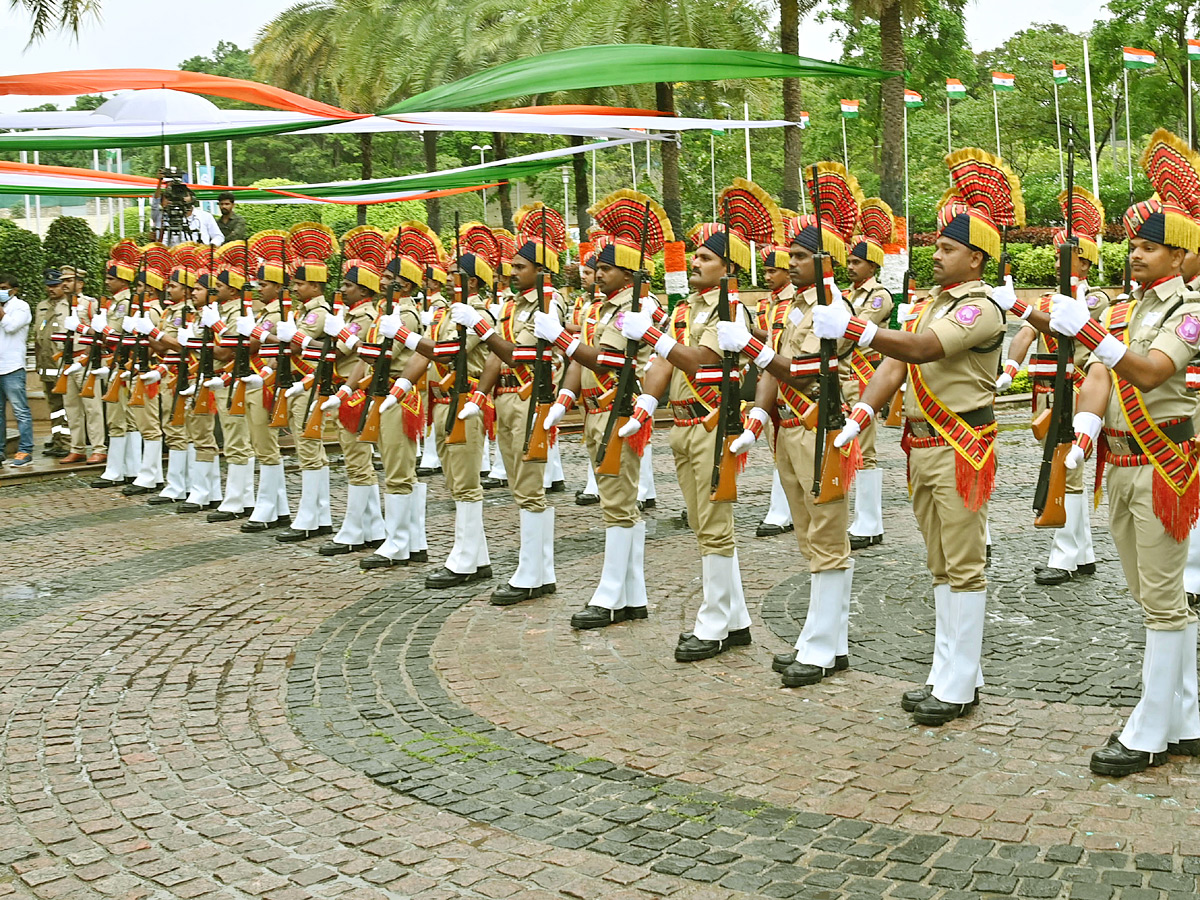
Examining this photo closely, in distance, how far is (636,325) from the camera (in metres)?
7.23

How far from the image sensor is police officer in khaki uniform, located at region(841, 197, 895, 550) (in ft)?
31.9

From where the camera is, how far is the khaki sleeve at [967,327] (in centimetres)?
594

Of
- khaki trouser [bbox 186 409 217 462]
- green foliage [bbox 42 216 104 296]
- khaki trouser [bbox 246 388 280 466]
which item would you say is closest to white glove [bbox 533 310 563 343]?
khaki trouser [bbox 246 388 280 466]

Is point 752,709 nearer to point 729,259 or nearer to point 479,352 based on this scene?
point 729,259

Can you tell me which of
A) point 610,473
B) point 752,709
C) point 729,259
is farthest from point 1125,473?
point 610,473

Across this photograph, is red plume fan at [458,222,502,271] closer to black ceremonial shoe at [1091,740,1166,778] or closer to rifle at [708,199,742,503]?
rifle at [708,199,742,503]

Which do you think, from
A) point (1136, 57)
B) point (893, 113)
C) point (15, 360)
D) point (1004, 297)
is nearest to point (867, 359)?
point (1004, 297)

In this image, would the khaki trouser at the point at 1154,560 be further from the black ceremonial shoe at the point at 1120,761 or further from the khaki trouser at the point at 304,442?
the khaki trouser at the point at 304,442

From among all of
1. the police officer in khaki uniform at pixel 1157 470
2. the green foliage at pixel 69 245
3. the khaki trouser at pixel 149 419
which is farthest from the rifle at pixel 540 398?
the green foliage at pixel 69 245

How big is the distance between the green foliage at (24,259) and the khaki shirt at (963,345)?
17.2m

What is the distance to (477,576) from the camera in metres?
9.48

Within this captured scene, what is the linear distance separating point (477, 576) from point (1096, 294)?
489cm

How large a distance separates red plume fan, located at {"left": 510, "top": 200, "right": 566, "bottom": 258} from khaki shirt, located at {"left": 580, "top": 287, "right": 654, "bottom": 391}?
2.37 feet

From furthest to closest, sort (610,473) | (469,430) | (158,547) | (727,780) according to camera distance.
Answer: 1. (158,547)
2. (469,430)
3. (610,473)
4. (727,780)
